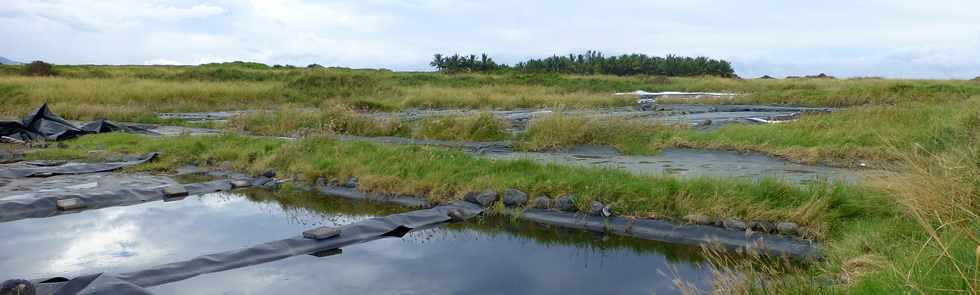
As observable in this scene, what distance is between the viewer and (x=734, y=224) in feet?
19.5

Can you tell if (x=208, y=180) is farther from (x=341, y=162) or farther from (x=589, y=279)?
(x=589, y=279)

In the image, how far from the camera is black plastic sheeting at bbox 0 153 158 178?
29.2 ft

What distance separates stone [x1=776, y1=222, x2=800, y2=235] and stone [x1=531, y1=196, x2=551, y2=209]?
6.67 ft

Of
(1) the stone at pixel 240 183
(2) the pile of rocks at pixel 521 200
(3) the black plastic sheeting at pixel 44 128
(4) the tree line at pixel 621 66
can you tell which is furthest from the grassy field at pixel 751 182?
(4) the tree line at pixel 621 66

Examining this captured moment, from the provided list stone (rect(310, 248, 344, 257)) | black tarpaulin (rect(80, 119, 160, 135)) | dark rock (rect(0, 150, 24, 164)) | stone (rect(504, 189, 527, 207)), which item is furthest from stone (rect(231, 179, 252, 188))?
black tarpaulin (rect(80, 119, 160, 135))

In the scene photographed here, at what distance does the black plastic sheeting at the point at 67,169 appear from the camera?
8.89 meters

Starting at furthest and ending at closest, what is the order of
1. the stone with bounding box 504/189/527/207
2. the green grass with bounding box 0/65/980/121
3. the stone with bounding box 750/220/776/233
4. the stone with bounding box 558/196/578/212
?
the green grass with bounding box 0/65/980/121 < the stone with bounding box 504/189/527/207 < the stone with bounding box 558/196/578/212 < the stone with bounding box 750/220/776/233

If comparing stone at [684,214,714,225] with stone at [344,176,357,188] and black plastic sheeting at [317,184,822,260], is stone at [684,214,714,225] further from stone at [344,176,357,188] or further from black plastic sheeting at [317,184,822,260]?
stone at [344,176,357,188]

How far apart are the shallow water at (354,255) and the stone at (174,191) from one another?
0.47 metres

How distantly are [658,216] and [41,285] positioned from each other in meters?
4.55

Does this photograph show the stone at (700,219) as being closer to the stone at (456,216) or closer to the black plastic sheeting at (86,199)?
the stone at (456,216)

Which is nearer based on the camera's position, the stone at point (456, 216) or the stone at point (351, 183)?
the stone at point (456, 216)

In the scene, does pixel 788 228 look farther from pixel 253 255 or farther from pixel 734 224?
pixel 253 255

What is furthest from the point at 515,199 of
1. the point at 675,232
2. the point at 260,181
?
the point at 260,181
